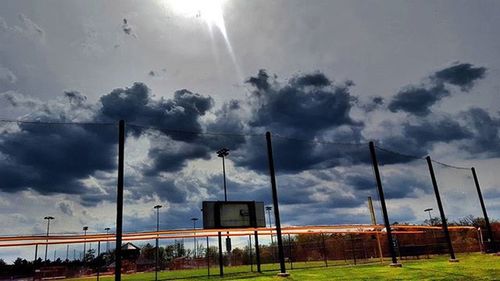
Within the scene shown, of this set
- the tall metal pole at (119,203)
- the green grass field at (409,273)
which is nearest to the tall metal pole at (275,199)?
the green grass field at (409,273)

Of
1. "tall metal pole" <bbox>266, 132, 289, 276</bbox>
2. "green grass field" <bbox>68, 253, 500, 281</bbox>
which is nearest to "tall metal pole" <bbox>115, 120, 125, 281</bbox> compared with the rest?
"green grass field" <bbox>68, 253, 500, 281</bbox>

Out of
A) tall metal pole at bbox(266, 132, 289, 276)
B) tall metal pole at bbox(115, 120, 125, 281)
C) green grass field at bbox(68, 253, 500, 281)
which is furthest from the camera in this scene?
tall metal pole at bbox(266, 132, 289, 276)

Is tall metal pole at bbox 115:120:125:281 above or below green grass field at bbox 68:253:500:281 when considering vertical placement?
above

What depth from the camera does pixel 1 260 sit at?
93188 mm

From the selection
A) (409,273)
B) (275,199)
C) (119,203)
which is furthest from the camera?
(275,199)

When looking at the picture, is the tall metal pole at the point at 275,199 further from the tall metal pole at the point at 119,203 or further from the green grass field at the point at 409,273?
the tall metal pole at the point at 119,203

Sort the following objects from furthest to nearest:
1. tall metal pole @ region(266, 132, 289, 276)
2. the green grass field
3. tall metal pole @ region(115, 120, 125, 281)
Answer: tall metal pole @ region(266, 132, 289, 276)
the green grass field
tall metal pole @ region(115, 120, 125, 281)

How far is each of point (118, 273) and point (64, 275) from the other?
4711cm

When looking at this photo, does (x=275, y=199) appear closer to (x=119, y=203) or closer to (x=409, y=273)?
(x=409, y=273)

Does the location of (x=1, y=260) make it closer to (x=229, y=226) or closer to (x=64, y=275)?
(x=64, y=275)

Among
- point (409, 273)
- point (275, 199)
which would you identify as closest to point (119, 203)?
point (275, 199)

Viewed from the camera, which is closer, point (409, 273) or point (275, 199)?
point (409, 273)

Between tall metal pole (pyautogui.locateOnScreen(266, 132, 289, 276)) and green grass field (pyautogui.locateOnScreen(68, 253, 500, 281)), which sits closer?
green grass field (pyautogui.locateOnScreen(68, 253, 500, 281))

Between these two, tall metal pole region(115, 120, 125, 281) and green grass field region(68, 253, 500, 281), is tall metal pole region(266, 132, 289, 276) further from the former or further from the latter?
tall metal pole region(115, 120, 125, 281)
